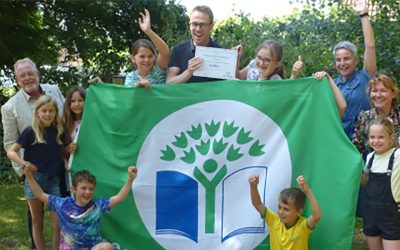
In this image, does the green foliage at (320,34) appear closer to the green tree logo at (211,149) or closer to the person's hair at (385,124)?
the person's hair at (385,124)

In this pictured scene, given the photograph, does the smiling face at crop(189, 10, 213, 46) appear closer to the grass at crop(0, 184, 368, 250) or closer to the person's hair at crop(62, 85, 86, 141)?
the person's hair at crop(62, 85, 86, 141)

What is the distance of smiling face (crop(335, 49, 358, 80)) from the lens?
179 inches

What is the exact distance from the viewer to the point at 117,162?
4.76 metres

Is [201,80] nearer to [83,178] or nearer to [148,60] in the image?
[148,60]

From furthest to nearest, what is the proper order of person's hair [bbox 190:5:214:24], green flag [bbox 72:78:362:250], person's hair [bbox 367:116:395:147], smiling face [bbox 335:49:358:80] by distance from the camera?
1. person's hair [bbox 190:5:214:24]
2. smiling face [bbox 335:49:358:80]
3. green flag [bbox 72:78:362:250]
4. person's hair [bbox 367:116:395:147]

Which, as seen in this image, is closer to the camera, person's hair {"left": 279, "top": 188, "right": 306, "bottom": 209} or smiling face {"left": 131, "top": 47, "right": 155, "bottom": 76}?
person's hair {"left": 279, "top": 188, "right": 306, "bottom": 209}

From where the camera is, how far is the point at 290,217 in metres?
4.14

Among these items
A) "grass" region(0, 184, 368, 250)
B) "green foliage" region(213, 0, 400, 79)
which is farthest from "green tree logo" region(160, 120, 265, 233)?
"green foliage" region(213, 0, 400, 79)

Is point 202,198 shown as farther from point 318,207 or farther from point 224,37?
point 224,37

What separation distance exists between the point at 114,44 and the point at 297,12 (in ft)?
16.6

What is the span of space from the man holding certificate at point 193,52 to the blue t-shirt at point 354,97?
1082 mm

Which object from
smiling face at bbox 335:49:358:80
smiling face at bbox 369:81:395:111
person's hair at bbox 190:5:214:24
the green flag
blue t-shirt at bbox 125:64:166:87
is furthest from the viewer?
blue t-shirt at bbox 125:64:166:87

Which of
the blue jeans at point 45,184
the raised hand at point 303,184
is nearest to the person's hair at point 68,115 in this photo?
the blue jeans at point 45,184

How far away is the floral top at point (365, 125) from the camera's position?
4.34 m
